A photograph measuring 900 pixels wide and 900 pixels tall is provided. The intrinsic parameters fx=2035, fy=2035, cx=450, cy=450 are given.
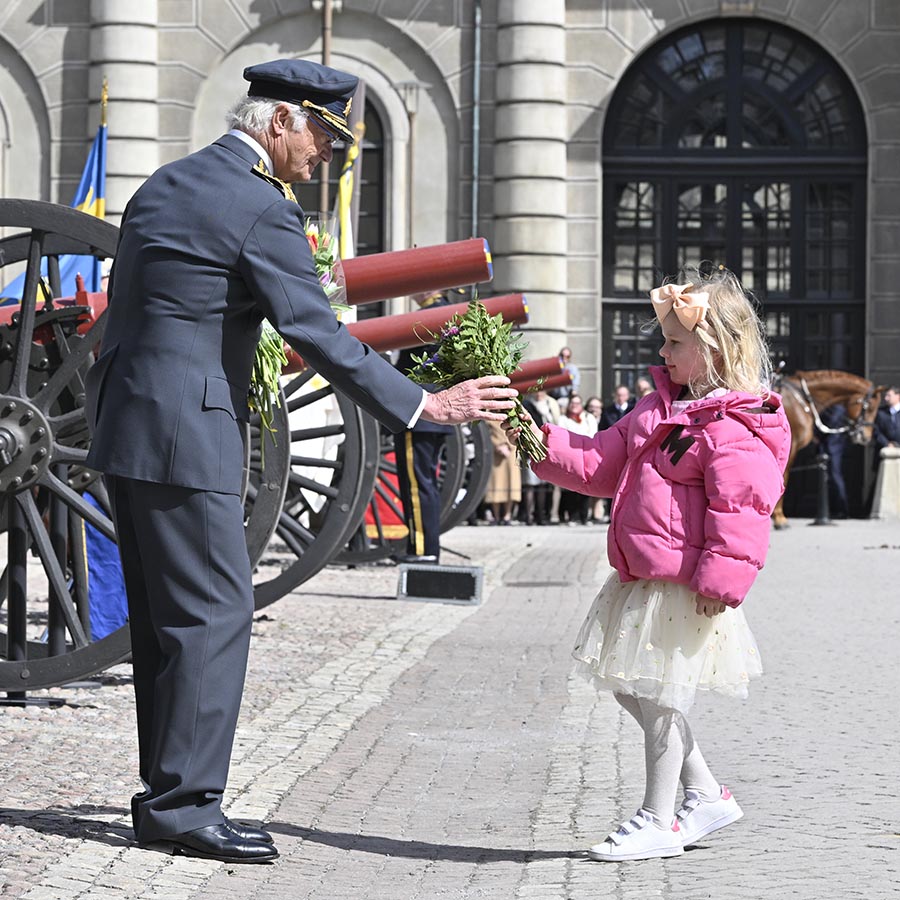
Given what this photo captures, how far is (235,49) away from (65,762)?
68.1ft

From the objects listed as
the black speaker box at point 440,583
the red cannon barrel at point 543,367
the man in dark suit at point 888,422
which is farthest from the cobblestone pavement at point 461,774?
the man in dark suit at point 888,422

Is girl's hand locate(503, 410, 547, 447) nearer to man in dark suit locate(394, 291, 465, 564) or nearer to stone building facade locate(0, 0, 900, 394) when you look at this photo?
man in dark suit locate(394, 291, 465, 564)

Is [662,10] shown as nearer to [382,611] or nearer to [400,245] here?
[400,245]

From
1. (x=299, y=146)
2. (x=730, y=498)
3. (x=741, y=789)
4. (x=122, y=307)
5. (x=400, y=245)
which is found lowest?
(x=741, y=789)

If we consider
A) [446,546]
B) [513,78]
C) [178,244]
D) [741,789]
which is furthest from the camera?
[513,78]

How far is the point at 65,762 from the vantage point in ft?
21.2

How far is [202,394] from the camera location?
5066mm

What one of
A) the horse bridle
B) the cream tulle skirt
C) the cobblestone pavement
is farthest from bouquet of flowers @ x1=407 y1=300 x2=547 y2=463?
the horse bridle

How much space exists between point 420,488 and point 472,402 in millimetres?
8157

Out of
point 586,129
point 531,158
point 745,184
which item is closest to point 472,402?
point 531,158

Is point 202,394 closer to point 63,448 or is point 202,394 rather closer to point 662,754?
point 662,754

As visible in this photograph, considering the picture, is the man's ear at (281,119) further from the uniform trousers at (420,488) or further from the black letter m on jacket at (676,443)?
the uniform trousers at (420,488)

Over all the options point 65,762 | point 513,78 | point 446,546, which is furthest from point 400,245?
point 65,762

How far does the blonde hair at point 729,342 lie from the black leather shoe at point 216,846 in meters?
1.68
